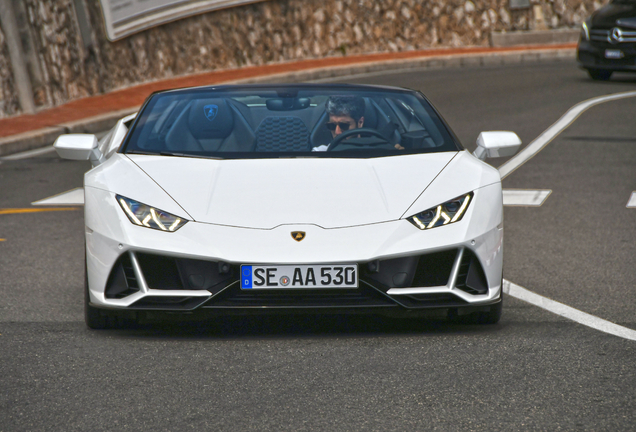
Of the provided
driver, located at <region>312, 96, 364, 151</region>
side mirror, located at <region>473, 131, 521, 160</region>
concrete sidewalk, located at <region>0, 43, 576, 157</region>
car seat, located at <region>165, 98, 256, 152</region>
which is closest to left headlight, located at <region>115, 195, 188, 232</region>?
car seat, located at <region>165, 98, 256, 152</region>

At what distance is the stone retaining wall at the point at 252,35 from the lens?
1606 centimetres

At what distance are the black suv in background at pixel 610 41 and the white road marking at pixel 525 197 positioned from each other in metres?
9.12

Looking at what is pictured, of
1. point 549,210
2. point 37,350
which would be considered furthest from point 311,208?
point 549,210

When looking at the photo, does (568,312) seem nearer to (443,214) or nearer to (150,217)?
(443,214)

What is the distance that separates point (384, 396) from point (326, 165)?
4.79 feet

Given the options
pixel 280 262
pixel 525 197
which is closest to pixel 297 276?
pixel 280 262

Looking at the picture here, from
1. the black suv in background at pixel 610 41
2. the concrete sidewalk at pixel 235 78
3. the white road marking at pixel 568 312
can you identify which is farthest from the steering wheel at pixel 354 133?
the black suv in background at pixel 610 41

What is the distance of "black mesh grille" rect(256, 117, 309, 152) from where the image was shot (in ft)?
17.2

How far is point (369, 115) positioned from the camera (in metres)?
5.61

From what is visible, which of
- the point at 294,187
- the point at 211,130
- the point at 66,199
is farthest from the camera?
the point at 66,199

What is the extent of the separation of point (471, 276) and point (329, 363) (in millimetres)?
814

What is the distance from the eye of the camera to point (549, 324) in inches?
188

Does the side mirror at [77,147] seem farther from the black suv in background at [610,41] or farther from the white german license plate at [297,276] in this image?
the black suv in background at [610,41]

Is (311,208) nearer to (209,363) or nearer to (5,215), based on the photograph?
(209,363)
